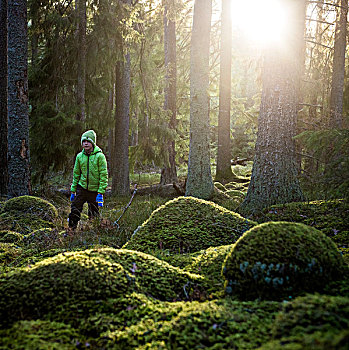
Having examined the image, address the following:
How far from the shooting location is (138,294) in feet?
8.14

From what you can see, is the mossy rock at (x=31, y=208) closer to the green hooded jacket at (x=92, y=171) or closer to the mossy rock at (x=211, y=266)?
the green hooded jacket at (x=92, y=171)

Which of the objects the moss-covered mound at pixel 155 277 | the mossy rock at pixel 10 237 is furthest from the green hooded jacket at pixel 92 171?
the moss-covered mound at pixel 155 277

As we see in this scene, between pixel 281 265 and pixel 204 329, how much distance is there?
0.77 meters

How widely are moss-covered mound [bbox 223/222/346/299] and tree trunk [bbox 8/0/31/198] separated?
789cm

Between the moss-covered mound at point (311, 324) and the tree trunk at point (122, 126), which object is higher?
the tree trunk at point (122, 126)

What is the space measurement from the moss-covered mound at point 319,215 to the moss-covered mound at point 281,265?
2.25 m

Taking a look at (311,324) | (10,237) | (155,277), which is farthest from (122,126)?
(311,324)

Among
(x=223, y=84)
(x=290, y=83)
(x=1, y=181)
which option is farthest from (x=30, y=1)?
(x=290, y=83)

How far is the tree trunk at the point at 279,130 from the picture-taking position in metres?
6.41

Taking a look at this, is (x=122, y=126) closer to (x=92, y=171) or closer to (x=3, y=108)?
(x=3, y=108)

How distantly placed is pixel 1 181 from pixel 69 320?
10.3 m

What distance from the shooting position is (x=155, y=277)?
2781 mm

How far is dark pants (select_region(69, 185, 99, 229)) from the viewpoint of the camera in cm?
670

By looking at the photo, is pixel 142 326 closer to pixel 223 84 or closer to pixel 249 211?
pixel 249 211
